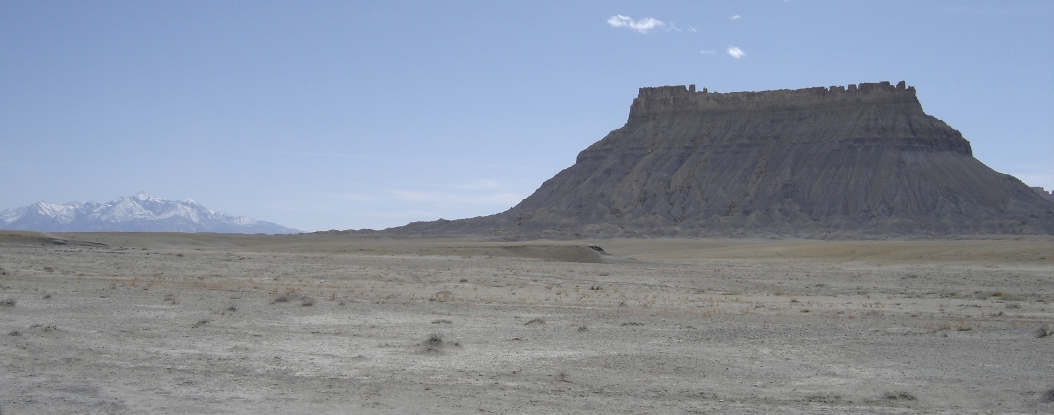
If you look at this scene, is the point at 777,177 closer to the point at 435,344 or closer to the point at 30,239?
the point at 30,239

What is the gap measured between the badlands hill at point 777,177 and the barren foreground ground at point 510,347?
236ft

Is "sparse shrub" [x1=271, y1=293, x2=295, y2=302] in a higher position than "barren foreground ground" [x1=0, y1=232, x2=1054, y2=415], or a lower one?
higher

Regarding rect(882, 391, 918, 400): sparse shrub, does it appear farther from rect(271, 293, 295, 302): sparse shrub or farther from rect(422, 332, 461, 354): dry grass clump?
rect(271, 293, 295, 302): sparse shrub

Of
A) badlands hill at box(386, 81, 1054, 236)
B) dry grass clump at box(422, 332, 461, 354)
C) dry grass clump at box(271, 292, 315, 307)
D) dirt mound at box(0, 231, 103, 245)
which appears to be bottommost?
dry grass clump at box(422, 332, 461, 354)

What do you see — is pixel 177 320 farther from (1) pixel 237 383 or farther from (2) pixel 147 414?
(2) pixel 147 414

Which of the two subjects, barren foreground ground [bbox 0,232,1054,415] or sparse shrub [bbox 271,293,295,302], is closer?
barren foreground ground [bbox 0,232,1054,415]

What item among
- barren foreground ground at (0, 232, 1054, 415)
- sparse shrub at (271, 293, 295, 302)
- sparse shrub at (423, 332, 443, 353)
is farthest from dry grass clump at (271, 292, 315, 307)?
sparse shrub at (423, 332, 443, 353)

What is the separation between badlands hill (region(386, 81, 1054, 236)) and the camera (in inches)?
3910

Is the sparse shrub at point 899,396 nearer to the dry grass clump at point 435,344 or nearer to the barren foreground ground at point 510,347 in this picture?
the barren foreground ground at point 510,347

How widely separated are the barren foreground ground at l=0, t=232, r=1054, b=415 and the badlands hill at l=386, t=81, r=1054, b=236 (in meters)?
72.1

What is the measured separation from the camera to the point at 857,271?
3997 centimetres

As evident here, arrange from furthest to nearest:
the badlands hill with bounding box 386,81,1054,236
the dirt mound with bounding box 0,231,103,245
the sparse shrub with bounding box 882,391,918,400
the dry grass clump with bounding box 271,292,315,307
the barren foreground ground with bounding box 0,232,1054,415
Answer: the badlands hill with bounding box 386,81,1054,236
the dirt mound with bounding box 0,231,103,245
the dry grass clump with bounding box 271,292,315,307
the sparse shrub with bounding box 882,391,918,400
the barren foreground ground with bounding box 0,232,1054,415

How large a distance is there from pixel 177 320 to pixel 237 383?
252 inches

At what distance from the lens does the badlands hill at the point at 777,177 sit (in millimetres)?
99312
